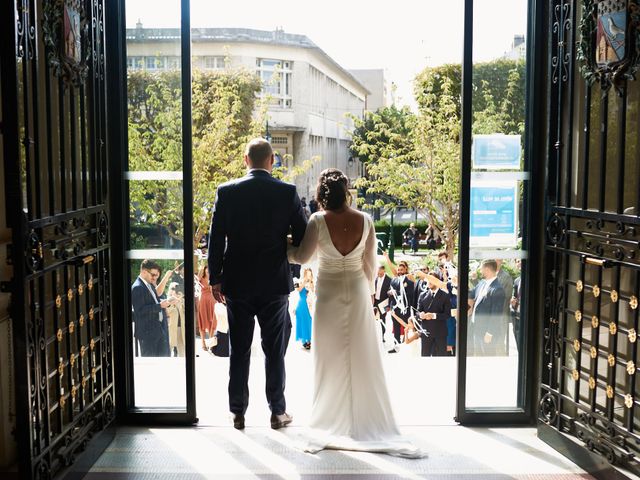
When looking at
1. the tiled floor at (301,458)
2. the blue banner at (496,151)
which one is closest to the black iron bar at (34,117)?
the tiled floor at (301,458)

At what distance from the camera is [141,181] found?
4.27 meters

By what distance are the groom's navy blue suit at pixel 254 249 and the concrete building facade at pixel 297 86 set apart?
962 inches

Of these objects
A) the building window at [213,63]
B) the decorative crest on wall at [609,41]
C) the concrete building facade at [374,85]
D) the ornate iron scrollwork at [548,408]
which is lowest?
the ornate iron scrollwork at [548,408]

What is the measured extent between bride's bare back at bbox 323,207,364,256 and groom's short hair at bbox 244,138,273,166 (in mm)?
548

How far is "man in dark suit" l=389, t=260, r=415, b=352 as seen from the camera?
886cm

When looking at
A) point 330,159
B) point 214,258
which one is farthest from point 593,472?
point 330,159

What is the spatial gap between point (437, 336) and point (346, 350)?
11.4 feet

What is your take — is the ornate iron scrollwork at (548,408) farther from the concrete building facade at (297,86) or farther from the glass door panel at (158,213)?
the concrete building facade at (297,86)


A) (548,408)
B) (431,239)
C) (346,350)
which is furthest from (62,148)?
(431,239)

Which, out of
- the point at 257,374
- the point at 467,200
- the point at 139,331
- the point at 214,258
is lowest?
the point at 257,374

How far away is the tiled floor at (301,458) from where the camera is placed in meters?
3.64

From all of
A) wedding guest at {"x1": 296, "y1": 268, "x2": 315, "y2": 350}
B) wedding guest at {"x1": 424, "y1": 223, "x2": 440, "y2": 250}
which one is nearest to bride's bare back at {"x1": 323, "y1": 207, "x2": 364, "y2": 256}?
wedding guest at {"x1": 296, "y1": 268, "x2": 315, "y2": 350}

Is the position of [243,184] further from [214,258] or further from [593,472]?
[593,472]

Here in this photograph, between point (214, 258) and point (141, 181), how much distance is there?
632mm
